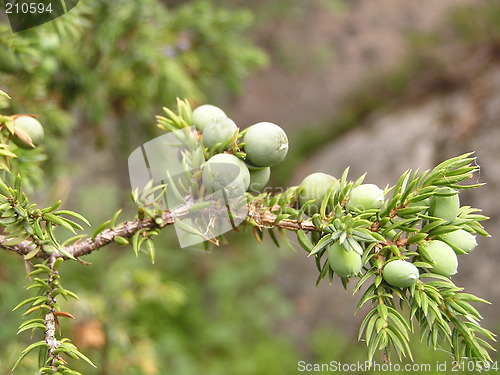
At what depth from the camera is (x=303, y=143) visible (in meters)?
4.42

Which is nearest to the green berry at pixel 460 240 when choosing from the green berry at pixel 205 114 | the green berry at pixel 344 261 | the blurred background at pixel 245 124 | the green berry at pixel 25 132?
the green berry at pixel 344 261

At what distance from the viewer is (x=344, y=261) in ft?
2.06

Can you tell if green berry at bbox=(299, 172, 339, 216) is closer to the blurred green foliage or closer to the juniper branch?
the juniper branch

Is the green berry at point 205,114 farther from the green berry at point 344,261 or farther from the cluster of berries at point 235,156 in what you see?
the green berry at point 344,261

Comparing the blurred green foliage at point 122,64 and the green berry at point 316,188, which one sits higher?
the blurred green foliage at point 122,64

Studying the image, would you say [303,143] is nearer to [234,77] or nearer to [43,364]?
→ [234,77]

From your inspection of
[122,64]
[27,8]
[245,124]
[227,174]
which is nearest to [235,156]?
[227,174]

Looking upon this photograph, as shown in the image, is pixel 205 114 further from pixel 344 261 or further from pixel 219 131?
pixel 344 261

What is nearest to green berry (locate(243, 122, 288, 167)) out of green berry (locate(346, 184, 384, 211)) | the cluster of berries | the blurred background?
the cluster of berries

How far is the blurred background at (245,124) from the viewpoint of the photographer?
161 cm

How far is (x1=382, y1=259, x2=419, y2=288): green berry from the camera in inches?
24.2

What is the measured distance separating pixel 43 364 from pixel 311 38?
4.55m

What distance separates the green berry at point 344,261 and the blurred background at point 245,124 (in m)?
0.65

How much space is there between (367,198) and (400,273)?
0.40 ft
